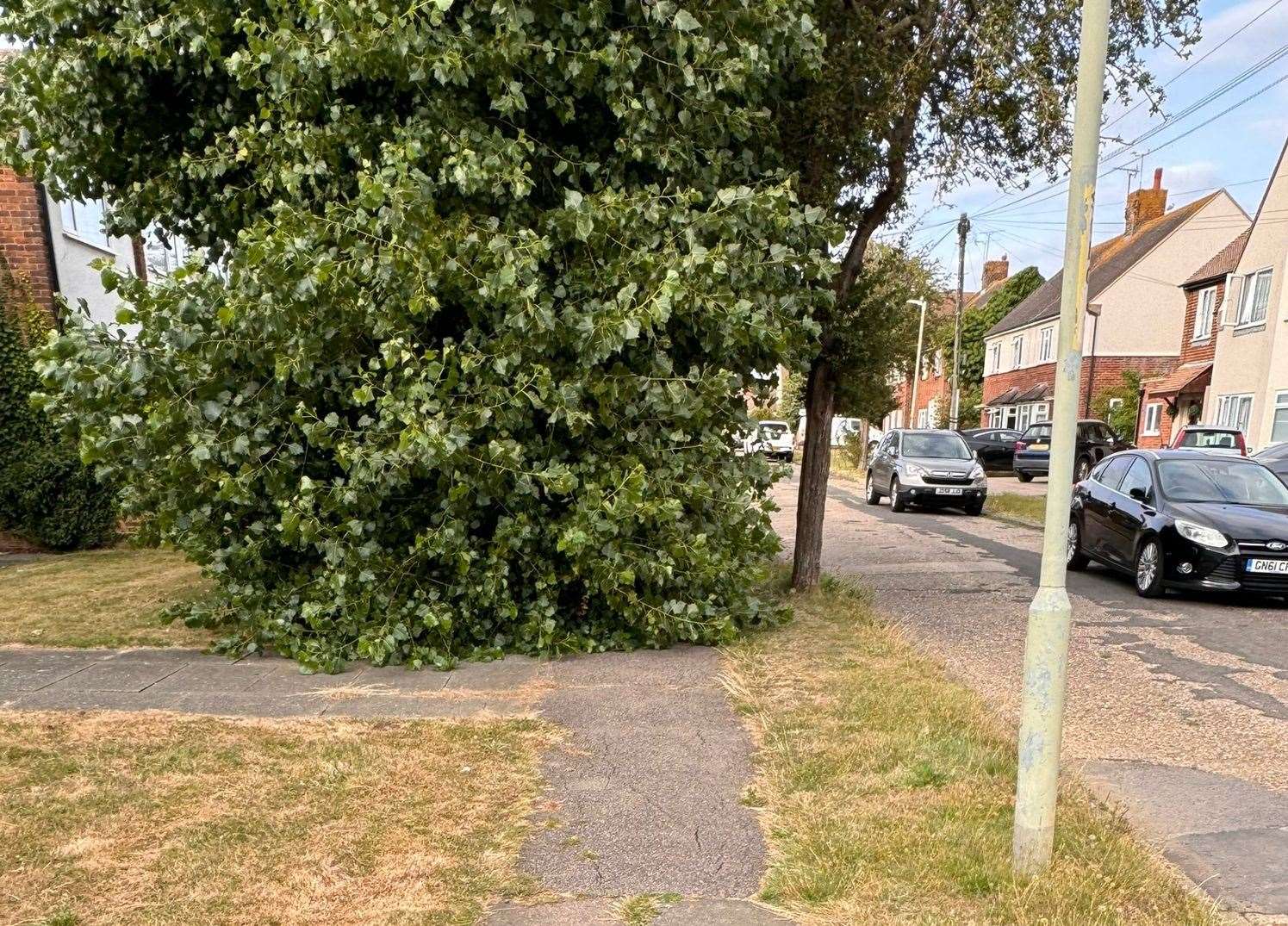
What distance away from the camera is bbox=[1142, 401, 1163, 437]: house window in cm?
3391

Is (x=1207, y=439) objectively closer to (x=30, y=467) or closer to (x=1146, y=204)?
(x=30, y=467)

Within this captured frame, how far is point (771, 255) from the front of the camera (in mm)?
6773

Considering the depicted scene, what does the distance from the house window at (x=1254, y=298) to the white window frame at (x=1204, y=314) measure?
3.07 m

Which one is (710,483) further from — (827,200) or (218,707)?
(218,707)

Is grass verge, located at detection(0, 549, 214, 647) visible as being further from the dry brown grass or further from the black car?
the black car

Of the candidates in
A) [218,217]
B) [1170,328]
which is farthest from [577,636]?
[1170,328]

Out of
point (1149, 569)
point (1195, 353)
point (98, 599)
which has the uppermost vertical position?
point (1195, 353)

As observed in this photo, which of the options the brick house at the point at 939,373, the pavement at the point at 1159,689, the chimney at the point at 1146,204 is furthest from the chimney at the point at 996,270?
the pavement at the point at 1159,689

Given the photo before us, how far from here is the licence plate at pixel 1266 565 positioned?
8.96 metres

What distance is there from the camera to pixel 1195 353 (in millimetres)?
30922

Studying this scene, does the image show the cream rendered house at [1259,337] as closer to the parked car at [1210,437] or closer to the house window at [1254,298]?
the house window at [1254,298]

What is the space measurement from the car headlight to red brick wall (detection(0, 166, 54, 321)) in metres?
14.9

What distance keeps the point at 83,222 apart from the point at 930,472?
16740mm

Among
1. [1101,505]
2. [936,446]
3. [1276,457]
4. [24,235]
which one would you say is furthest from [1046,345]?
[24,235]
